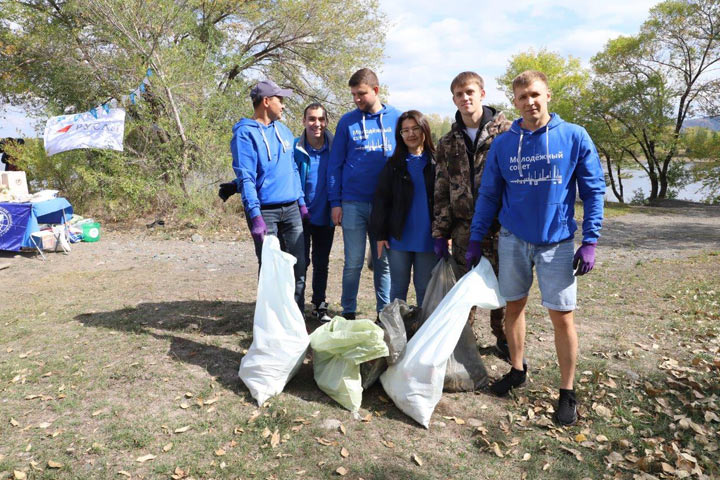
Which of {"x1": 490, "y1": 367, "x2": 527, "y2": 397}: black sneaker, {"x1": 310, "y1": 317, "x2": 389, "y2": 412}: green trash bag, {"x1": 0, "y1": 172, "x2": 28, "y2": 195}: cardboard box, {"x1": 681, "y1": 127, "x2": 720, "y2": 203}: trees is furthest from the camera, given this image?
{"x1": 681, "y1": 127, "x2": 720, "y2": 203}: trees

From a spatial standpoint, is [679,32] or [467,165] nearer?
[467,165]

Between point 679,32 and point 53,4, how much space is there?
22.0m

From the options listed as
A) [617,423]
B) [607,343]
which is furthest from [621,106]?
[617,423]

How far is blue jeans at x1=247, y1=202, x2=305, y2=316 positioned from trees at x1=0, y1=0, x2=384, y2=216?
7311 mm

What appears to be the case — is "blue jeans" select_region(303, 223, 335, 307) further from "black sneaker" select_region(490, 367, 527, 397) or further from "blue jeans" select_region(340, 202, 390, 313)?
"black sneaker" select_region(490, 367, 527, 397)

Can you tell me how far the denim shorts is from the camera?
8.43 feet

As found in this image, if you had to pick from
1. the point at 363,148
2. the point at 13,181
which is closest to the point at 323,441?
the point at 363,148

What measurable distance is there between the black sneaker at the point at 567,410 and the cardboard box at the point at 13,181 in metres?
8.70

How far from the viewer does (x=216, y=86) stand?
36.1 feet

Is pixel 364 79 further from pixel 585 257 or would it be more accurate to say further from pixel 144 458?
pixel 144 458

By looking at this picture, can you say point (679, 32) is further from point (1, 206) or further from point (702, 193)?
point (1, 206)

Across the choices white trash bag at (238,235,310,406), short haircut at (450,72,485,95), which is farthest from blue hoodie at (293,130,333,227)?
short haircut at (450,72,485,95)

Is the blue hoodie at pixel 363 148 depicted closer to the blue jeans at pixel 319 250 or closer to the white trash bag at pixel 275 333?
the blue jeans at pixel 319 250

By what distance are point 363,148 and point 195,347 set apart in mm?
2039
